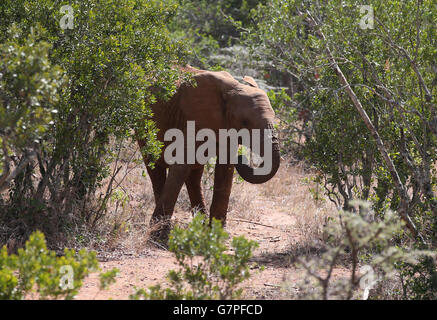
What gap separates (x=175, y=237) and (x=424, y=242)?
2752 millimetres

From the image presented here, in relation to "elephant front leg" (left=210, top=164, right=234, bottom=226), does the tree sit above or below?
above

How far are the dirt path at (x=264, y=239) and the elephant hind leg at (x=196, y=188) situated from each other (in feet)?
1.10

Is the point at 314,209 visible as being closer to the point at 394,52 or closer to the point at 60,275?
the point at 394,52

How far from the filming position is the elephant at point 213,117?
9227 millimetres

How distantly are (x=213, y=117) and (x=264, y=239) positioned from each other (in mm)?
A: 2087

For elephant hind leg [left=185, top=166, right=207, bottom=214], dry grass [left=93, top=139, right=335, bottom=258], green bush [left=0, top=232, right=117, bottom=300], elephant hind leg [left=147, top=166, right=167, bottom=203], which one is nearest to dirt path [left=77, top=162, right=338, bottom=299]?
dry grass [left=93, top=139, right=335, bottom=258]

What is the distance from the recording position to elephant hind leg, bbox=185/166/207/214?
10.5 m

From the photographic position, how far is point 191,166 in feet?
31.3

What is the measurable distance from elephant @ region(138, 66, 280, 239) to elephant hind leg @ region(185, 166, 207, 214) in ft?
1.32

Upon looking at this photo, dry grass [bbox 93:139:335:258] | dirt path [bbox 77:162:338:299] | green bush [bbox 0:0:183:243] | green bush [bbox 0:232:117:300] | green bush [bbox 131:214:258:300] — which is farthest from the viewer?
dry grass [bbox 93:139:335:258]

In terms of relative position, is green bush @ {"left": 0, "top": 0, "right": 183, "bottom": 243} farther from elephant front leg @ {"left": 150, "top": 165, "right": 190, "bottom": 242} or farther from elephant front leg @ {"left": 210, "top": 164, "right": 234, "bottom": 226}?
elephant front leg @ {"left": 210, "top": 164, "right": 234, "bottom": 226}

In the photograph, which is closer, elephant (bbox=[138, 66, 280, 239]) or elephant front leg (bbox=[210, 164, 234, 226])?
elephant (bbox=[138, 66, 280, 239])

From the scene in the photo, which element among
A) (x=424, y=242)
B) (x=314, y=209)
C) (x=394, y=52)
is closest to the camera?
(x=424, y=242)
